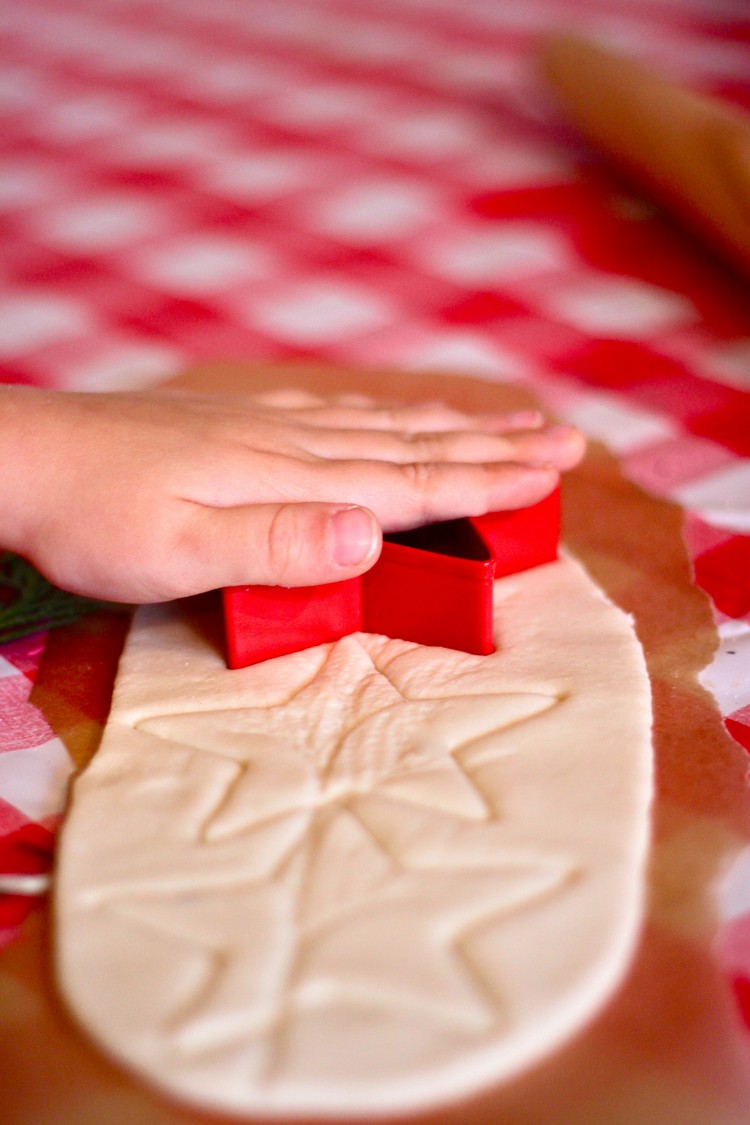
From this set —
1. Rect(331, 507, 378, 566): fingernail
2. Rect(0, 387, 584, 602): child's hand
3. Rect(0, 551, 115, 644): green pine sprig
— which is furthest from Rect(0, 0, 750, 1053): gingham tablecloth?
Rect(331, 507, 378, 566): fingernail

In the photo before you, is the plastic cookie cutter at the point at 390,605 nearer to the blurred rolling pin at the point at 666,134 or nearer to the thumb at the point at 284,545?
the thumb at the point at 284,545

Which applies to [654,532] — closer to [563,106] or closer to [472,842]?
[472,842]

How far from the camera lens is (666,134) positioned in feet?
5.67

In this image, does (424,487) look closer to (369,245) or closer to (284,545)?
(284,545)

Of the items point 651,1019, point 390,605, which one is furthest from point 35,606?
point 651,1019

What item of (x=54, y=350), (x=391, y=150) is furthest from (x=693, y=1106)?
(x=391, y=150)

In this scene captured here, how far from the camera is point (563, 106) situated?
85.0 inches

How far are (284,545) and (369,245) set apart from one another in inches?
42.8

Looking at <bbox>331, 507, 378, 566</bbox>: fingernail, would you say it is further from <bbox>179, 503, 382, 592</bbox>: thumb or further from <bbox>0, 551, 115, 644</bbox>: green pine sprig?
<bbox>0, 551, 115, 644</bbox>: green pine sprig

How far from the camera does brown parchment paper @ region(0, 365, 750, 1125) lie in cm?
61

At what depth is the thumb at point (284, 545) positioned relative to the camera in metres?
0.87

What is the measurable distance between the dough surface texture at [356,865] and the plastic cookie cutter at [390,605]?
2cm

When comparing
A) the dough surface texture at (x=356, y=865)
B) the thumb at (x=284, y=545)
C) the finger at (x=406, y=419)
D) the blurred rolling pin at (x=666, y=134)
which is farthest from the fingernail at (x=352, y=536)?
the blurred rolling pin at (x=666, y=134)

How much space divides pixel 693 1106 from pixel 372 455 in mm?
616
